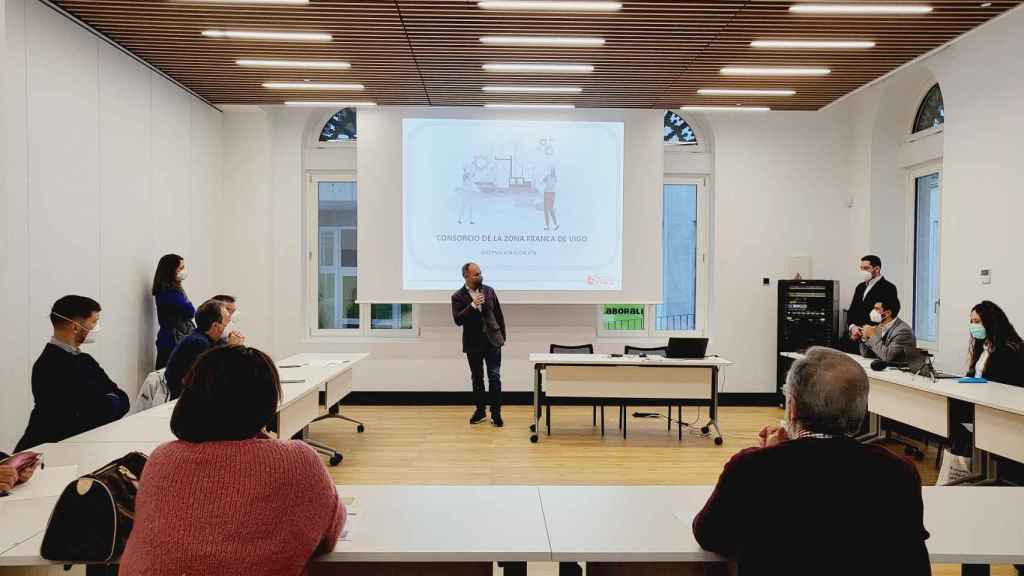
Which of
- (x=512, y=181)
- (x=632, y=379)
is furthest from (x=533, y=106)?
(x=632, y=379)

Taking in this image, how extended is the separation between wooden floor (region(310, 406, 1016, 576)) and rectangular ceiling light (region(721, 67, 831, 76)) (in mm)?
3393

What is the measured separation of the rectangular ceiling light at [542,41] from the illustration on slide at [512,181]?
2213mm

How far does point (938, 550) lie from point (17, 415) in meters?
5.13

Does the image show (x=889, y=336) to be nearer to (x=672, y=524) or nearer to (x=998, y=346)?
(x=998, y=346)

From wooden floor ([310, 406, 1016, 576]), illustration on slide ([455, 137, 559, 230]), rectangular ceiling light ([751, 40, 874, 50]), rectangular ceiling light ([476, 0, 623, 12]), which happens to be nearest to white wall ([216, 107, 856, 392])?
wooden floor ([310, 406, 1016, 576])

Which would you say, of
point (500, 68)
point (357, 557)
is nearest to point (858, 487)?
point (357, 557)

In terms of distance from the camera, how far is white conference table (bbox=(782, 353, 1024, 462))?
358cm

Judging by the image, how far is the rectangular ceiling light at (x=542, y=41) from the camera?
4965mm

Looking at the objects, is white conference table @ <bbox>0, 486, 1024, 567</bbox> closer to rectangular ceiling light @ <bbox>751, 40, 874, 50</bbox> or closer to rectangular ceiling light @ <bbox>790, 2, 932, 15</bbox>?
rectangular ceiling light @ <bbox>790, 2, 932, 15</bbox>

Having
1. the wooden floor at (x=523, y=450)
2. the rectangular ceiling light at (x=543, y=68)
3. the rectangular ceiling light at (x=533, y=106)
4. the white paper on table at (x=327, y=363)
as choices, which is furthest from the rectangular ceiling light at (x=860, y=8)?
the white paper on table at (x=327, y=363)

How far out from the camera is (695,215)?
→ 817 centimetres

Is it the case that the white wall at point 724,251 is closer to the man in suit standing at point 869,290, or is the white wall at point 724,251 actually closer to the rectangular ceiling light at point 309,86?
the man in suit standing at point 869,290

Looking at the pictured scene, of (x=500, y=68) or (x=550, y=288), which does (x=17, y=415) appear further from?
(x=550, y=288)

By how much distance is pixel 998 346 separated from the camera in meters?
4.38
